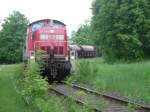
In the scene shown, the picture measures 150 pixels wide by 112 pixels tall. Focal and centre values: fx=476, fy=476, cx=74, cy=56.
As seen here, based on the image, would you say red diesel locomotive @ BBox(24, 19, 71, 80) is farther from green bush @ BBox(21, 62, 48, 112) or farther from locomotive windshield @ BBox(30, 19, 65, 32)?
green bush @ BBox(21, 62, 48, 112)

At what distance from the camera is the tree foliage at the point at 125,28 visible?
53.4 metres

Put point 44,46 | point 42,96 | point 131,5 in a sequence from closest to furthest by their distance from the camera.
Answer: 1. point 42,96
2. point 44,46
3. point 131,5

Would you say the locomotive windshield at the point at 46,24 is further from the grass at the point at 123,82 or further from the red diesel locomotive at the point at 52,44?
the grass at the point at 123,82

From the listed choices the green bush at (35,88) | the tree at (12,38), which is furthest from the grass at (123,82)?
the tree at (12,38)

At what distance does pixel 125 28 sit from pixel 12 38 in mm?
50822

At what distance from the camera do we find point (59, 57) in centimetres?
2773

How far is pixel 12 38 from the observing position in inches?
3999

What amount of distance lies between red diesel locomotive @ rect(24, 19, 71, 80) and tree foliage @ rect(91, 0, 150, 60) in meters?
25.0

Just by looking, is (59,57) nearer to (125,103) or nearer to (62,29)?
(62,29)

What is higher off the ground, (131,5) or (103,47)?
(131,5)

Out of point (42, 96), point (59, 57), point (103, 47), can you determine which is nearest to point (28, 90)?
point (42, 96)

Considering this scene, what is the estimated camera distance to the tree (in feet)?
307

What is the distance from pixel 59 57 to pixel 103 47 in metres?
32.5

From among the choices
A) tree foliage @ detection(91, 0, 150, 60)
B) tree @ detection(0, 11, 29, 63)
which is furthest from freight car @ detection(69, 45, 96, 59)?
tree foliage @ detection(91, 0, 150, 60)
